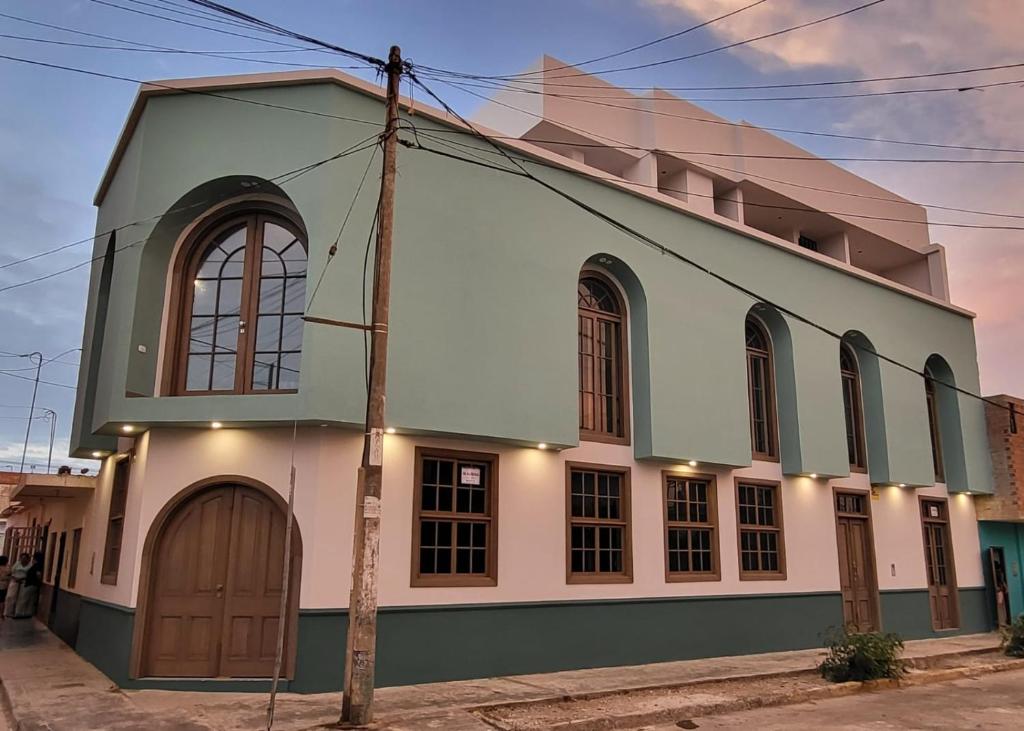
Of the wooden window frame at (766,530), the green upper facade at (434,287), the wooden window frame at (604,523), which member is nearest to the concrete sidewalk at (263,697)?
the wooden window frame at (604,523)

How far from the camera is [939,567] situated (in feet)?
60.9

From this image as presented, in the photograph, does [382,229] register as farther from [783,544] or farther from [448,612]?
[783,544]

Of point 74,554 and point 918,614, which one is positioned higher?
point 74,554

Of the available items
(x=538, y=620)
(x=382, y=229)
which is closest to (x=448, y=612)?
(x=538, y=620)

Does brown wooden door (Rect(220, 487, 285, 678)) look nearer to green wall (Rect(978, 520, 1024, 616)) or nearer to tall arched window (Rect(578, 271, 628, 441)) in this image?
tall arched window (Rect(578, 271, 628, 441))

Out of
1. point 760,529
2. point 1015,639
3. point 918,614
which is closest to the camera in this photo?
point 1015,639

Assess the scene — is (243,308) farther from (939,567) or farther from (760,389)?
(939,567)

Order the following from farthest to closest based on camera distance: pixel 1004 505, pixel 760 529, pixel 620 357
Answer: pixel 1004 505 < pixel 760 529 < pixel 620 357

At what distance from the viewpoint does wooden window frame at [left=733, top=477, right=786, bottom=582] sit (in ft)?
47.8

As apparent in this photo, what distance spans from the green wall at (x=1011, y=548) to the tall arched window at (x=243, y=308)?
688 inches

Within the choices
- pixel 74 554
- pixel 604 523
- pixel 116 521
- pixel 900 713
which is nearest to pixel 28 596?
pixel 74 554

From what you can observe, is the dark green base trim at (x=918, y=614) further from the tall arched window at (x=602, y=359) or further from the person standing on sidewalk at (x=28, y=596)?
the person standing on sidewalk at (x=28, y=596)

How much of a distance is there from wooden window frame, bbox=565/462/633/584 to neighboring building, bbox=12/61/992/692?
0.05m

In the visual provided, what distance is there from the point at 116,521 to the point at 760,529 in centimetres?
1114
